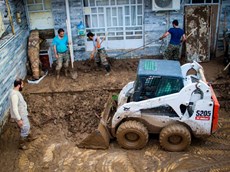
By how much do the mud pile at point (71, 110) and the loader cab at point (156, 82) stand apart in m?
1.80

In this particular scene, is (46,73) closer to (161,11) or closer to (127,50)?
(127,50)

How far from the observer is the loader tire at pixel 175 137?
7469mm

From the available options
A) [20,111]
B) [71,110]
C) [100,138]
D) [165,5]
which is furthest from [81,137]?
[165,5]

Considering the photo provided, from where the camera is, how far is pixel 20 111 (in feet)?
25.0

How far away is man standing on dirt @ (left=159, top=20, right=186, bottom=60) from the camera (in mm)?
10703

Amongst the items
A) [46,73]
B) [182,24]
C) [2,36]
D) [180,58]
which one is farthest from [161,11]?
[2,36]

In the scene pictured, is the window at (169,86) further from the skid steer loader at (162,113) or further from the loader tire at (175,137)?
the loader tire at (175,137)

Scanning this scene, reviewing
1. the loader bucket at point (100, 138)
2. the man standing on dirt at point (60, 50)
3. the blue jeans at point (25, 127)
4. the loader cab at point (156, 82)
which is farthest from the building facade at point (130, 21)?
the loader bucket at point (100, 138)

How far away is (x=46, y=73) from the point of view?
1164 cm

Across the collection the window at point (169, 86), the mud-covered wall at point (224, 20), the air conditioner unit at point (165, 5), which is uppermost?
the air conditioner unit at point (165, 5)

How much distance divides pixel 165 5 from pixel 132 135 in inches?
229

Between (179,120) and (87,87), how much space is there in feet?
12.9

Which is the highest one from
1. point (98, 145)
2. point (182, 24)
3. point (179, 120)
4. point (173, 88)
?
point (182, 24)

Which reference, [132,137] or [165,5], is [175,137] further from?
[165,5]
